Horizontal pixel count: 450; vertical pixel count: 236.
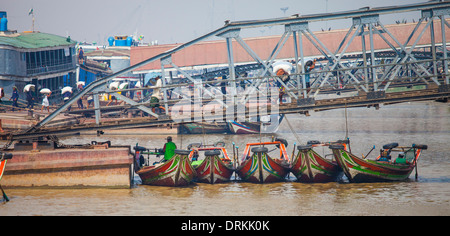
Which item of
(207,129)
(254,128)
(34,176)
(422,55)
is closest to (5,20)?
(207,129)

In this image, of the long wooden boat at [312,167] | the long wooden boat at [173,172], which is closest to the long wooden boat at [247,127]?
the long wooden boat at [312,167]

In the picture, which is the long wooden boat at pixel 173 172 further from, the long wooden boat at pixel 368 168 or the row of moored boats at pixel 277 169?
the long wooden boat at pixel 368 168

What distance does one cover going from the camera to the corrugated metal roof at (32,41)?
3453 cm

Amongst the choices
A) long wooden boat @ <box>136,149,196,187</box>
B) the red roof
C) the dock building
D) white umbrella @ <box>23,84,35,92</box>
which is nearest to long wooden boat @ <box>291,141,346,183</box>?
long wooden boat @ <box>136,149,196,187</box>

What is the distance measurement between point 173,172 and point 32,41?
25.1 meters

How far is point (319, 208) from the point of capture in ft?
49.3

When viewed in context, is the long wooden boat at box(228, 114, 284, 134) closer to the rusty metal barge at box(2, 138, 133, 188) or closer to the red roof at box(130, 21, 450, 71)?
the red roof at box(130, 21, 450, 71)

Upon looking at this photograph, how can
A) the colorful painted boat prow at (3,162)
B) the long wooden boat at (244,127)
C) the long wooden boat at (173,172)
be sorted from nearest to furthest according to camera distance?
the colorful painted boat prow at (3,162) < the long wooden boat at (173,172) < the long wooden boat at (244,127)

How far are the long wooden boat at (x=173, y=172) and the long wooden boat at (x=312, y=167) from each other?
11.7 ft

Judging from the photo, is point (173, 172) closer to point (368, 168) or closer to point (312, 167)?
point (312, 167)

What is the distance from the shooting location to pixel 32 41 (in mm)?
38156

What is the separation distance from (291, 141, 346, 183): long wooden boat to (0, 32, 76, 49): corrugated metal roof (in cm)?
2285

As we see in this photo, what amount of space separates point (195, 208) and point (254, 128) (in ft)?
58.0

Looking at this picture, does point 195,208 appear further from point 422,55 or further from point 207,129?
point 422,55
